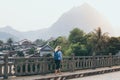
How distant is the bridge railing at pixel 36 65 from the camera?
19453 mm

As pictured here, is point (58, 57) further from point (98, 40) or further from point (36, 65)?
point (98, 40)

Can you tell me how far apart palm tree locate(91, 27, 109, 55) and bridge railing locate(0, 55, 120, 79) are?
2947 inches

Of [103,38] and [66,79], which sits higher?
[103,38]

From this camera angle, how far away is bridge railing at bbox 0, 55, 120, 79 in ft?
63.8

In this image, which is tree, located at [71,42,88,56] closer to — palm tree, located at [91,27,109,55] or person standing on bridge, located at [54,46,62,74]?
palm tree, located at [91,27,109,55]

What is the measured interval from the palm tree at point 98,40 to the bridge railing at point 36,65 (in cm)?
7485

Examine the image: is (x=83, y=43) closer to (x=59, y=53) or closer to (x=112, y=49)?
(x=112, y=49)

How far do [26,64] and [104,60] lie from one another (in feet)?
51.5

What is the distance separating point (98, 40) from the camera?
363 feet

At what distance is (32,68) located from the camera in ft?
71.4

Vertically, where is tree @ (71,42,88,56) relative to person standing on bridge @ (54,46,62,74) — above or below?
above

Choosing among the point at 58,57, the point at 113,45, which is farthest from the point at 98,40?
the point at 58,57

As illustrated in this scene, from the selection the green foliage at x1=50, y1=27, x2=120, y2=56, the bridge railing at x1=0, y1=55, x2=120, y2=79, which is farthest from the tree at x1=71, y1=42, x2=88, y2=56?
the bridge railing at x1=0, y1=55, x2=120, y2=79

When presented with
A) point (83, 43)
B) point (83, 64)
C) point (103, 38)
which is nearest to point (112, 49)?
point (103, 38)
